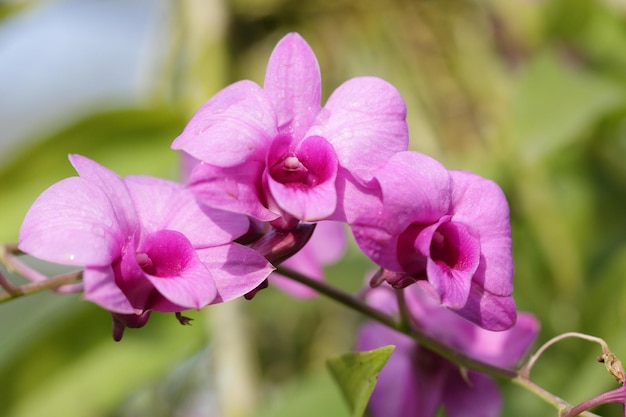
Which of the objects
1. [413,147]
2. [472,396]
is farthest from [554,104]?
[472,396]

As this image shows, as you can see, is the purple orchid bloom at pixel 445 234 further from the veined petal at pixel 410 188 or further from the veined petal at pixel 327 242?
the veined petal at pixel 327 242

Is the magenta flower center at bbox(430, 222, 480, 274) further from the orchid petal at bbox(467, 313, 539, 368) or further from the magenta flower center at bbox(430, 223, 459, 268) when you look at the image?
the orchid petal at bbox(467, 313, 539, 368)

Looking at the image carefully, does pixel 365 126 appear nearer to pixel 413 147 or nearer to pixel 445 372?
pixel 445 372

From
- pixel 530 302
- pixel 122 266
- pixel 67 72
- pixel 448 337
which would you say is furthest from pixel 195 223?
pixel 67 72

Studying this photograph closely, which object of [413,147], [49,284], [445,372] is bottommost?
[413,147]

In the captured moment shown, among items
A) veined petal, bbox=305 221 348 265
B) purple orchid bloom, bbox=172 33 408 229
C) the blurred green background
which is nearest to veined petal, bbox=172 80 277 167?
purple orchid bloom, bbox=172 33 408 229

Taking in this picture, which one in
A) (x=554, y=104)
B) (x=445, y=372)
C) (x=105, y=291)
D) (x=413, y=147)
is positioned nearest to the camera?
(x=105, y=291)
